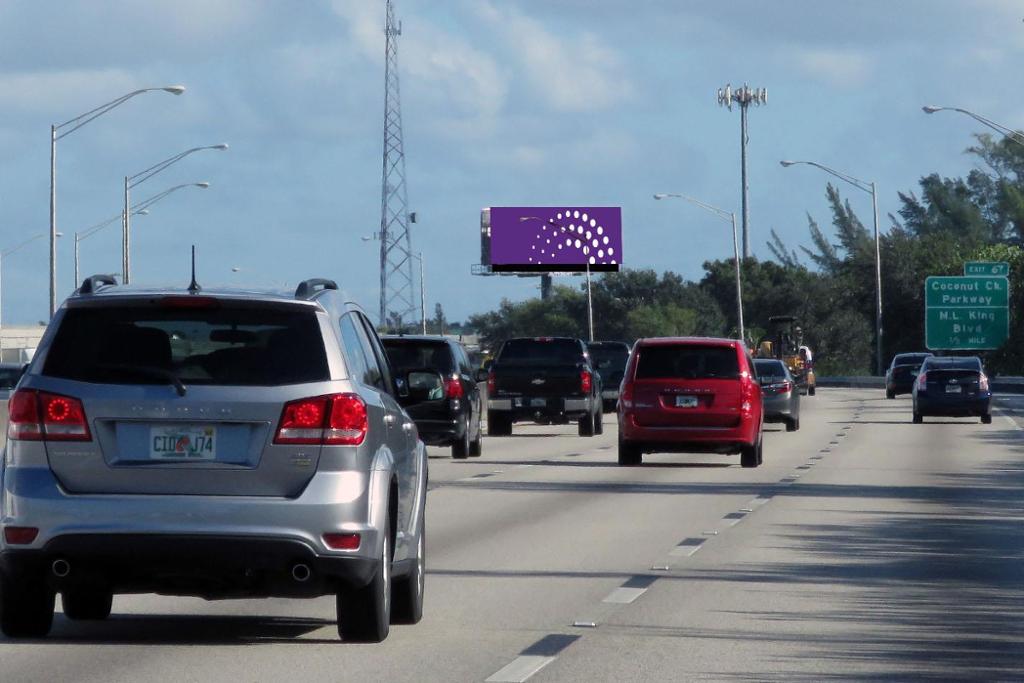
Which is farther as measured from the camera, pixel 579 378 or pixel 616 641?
pixel 579 378

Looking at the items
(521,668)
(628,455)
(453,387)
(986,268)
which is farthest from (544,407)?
(986,268)

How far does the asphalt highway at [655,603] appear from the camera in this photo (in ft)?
32.4

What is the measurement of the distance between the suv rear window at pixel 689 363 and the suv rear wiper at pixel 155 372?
18665 mm

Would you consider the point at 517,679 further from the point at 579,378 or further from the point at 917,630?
the point at 579,378

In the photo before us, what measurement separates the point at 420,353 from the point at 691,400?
480cm

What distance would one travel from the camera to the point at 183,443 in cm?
990

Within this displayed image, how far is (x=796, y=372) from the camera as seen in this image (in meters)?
73.1

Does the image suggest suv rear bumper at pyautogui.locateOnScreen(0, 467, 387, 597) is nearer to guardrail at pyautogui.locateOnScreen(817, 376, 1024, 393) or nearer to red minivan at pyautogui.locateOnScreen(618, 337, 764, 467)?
red minivan at pyautogui.locateOnScreen(618, 337, 764, 467)

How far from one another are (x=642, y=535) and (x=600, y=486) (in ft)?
22.4

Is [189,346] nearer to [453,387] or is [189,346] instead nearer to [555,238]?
[453,387]

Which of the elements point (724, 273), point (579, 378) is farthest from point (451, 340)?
point (724, 273)

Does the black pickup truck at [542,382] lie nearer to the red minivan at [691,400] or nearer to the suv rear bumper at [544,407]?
the suv rear bumper at [544,407]

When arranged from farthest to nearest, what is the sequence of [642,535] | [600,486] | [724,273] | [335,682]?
[724,273]
[600,486]
[642,535]
[335,682]

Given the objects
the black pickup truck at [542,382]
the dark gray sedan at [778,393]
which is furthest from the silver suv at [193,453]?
the dark gray sedan at [778,393]
